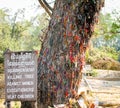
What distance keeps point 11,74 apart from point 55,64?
2.79 ft

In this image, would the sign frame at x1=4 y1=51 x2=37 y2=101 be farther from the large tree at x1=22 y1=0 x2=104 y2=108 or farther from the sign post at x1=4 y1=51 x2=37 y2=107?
the large tree at x1=22 y1=0 x2=104 y2=108

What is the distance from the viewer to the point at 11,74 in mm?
5270

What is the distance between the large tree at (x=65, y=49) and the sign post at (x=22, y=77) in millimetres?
577

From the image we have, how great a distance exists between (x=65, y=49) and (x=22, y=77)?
95cm

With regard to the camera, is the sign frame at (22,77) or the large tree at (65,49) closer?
the sign frame at (22,77)

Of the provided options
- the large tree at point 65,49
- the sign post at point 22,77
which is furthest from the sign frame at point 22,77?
the large tree at point 65,49

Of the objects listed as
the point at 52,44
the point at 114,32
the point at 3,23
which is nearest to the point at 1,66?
the point at 114,32

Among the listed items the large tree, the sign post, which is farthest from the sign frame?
the large tree

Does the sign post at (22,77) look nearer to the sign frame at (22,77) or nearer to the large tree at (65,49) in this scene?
the sign frame at (22,77)

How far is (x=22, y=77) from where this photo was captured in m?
5.24

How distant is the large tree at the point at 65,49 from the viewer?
571cm

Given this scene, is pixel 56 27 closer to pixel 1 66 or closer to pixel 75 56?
pixel 75 56

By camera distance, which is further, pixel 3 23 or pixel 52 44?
pixel 3 23

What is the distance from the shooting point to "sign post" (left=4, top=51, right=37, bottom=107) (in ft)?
17.2
